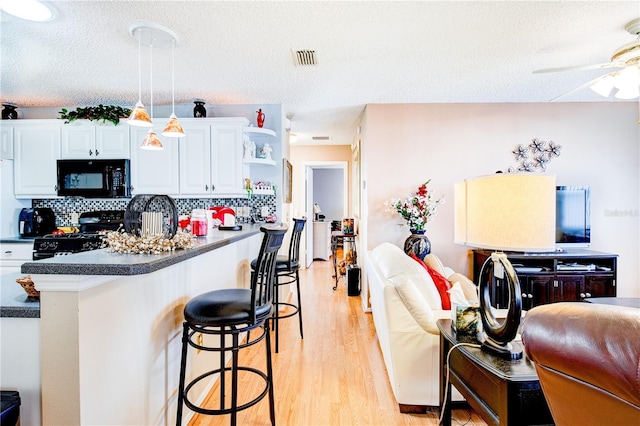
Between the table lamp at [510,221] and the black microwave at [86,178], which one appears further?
the black microwave at [86,178]

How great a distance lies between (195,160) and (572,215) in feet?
13.8

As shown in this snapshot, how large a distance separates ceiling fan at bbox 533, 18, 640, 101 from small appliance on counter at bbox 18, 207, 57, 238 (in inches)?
202

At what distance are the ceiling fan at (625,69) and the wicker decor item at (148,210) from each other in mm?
2372

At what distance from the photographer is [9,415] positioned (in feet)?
3.26

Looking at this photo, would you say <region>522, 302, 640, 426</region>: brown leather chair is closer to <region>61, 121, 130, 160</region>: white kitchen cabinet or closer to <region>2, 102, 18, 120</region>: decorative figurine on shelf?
<region>61, 121, 130, 160</region>: white kitchen cabinet

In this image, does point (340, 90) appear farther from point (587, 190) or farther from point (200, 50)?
point (587, 190)

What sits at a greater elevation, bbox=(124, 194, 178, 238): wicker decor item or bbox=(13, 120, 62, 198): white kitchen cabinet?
bbox=(13, 120, 62, 198): white kitchen cabinet

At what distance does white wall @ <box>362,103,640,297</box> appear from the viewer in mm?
3689

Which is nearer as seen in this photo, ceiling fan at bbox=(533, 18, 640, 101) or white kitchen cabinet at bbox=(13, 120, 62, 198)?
ceiling fan at bbox=(533, 18, 640, 101)

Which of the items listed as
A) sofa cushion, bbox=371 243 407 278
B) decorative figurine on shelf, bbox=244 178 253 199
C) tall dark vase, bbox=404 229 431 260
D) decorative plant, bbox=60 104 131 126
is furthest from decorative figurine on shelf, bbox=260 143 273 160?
sofa cushion, bbox=371 243 407 278

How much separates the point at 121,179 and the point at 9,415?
3215 mm

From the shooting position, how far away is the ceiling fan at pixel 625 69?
2.01 m

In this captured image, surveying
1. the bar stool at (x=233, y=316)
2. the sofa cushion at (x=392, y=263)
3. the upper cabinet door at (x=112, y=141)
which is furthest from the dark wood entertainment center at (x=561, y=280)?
the upper cabinet door at (x=112, y=141)

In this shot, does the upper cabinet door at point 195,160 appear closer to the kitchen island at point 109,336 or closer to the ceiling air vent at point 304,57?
the ceiling air vent at point 304,57
